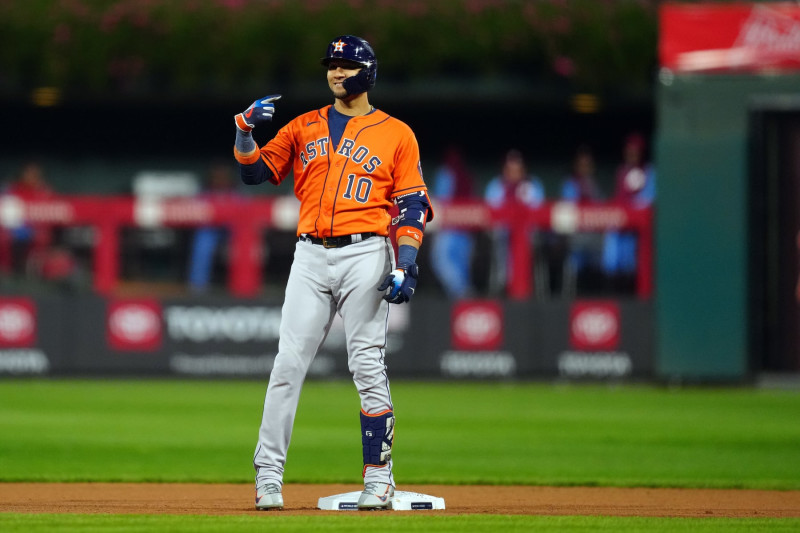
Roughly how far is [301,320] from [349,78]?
1.19 meters

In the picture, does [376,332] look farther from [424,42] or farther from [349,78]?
[424,42]

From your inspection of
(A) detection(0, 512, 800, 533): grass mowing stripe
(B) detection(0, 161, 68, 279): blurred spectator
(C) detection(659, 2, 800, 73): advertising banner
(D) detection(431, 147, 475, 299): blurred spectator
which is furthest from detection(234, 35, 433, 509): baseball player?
(C) detection(659, 2, 800, 73): advertising banner

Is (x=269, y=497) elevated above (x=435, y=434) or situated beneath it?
elevated above

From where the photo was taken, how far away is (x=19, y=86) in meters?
19.9

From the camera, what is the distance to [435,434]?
37.2 feet

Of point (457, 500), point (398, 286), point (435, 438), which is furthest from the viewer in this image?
point (435, 438)

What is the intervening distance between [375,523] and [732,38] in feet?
37.9

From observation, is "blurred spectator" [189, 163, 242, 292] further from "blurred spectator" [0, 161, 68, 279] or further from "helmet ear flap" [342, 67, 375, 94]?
"helmet ear flap" [342, 67, 375, 94]

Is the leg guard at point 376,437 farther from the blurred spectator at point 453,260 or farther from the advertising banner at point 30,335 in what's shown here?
the advertising banner at point 30,335

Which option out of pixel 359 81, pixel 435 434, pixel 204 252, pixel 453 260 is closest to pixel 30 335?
pixel 204 252

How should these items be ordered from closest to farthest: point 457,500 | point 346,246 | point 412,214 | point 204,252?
point 346,246
point 412,214
point 457,500
point 204,252

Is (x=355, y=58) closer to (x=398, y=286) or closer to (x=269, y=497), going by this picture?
(x=398, y=286)

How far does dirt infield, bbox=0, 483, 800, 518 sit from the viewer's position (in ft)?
22.5

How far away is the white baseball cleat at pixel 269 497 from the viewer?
658 centimetres
